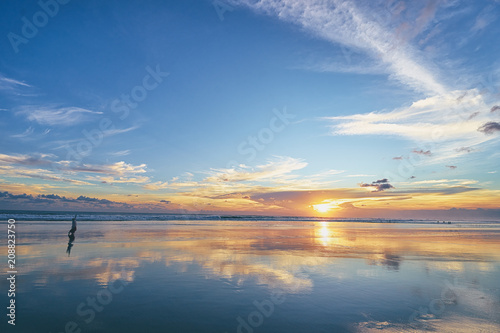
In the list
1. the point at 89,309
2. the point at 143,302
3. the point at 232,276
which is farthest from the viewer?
the point at 232,276

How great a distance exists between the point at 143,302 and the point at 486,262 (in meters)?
20.9

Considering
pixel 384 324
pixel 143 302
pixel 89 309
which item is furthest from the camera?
pixel 143 302

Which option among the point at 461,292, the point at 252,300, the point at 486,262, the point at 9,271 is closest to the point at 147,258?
the point at 9,271

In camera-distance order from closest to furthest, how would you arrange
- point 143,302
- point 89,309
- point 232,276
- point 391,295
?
point 89,309 → point 143,302 → point 391,295 → point 232,276

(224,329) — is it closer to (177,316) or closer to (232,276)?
(177,316)

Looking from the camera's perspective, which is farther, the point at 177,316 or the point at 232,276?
the point at 232,276

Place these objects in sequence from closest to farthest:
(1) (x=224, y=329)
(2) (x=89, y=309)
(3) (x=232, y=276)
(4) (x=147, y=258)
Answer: (1) (x=224, y=329)
(2) (x=89, y=309)
(3) (x=232, y=276)
(4) (x=147, y=258)

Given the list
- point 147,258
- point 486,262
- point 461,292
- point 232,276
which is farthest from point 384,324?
point 486,262

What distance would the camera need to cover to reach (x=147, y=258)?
16984 millimetres

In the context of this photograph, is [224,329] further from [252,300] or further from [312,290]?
[312,290]

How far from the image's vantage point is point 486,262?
17.9 meters

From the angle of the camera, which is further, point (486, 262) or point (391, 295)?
point (486, 262)

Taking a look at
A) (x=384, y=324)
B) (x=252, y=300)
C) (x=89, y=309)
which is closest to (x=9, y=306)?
(x=89, y=309)

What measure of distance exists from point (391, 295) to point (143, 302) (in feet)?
30.0
